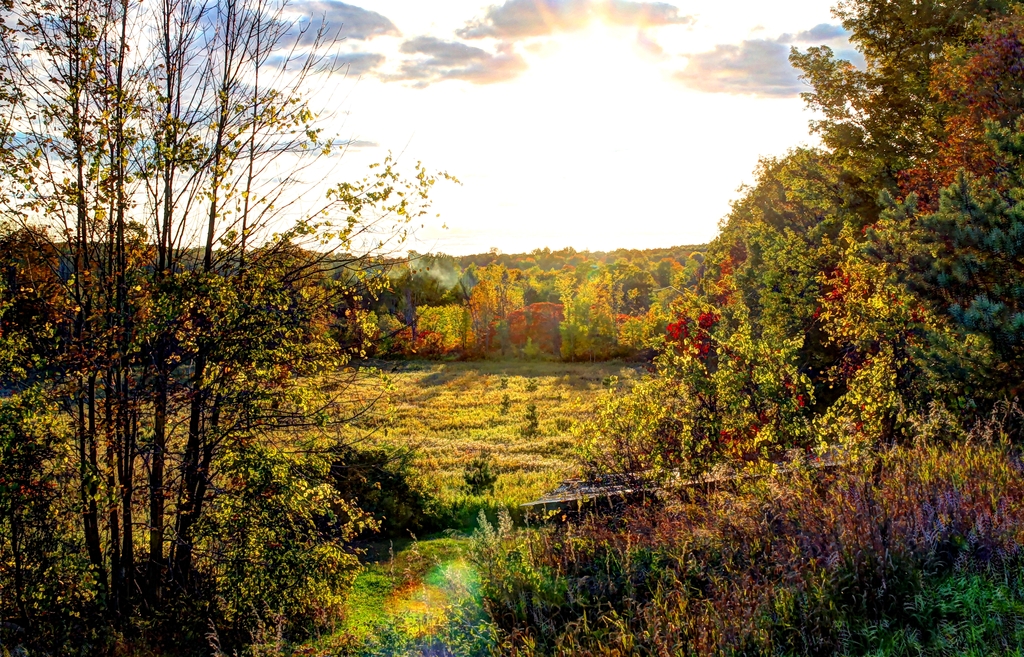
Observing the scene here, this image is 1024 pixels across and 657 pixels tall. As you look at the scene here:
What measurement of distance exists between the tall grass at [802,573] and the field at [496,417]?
341 centimetres

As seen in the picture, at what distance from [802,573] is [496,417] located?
1154 inches

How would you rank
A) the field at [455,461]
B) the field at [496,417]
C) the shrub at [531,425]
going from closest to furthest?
→ the field at [455,461], the field at [496,417], the shrub at [531,425]

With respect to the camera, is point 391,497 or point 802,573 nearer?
point 802,573

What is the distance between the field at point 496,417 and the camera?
17.6 m

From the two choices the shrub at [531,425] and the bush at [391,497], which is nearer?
the bush at [391,497]

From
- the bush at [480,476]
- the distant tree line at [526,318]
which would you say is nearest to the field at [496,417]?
the bush at [480,476]

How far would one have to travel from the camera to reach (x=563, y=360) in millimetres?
63125

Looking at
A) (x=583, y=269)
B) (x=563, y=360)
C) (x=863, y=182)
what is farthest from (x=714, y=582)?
(x=583, y=269)

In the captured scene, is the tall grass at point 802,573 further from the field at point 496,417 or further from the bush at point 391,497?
the bush at point 391,497

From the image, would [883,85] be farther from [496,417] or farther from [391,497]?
[496,417]

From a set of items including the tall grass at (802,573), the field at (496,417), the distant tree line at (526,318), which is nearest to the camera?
the tall grass at (802,573)

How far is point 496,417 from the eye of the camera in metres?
33.8

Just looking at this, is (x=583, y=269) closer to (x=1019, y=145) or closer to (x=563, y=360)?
(x=563, y=360)

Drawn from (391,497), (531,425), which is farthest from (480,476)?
(531,425)
